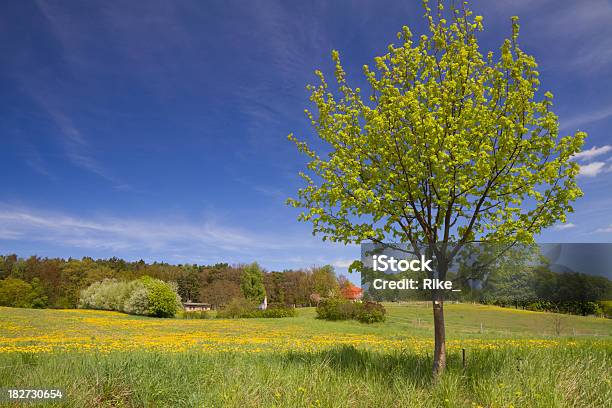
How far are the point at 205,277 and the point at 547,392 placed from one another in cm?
9225

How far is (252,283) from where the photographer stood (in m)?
78.9

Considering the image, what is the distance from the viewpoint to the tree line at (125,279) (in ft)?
221

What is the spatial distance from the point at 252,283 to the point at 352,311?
43356 mm

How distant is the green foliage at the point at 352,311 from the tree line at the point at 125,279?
17005 millimetres

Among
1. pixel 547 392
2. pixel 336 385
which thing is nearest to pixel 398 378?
pixel 336 385

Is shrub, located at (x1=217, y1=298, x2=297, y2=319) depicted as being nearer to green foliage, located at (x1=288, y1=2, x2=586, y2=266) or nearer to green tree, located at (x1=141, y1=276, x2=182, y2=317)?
green tree, located at (x1=141, y1=276, x2=182, y2=317)

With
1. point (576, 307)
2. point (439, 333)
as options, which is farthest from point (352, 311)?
point (439, 333)

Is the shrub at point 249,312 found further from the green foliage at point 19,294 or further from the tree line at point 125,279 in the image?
the green foliage at point 19,294

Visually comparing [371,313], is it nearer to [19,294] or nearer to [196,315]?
[196,315]

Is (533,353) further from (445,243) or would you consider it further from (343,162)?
(343,162)

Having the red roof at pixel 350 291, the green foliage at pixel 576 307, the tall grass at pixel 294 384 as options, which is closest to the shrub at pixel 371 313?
the green foliage at pixel 576 307

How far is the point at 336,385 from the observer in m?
6.38

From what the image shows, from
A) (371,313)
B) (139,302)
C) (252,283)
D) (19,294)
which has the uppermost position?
(252,283)

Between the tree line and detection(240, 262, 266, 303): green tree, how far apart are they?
68cm
